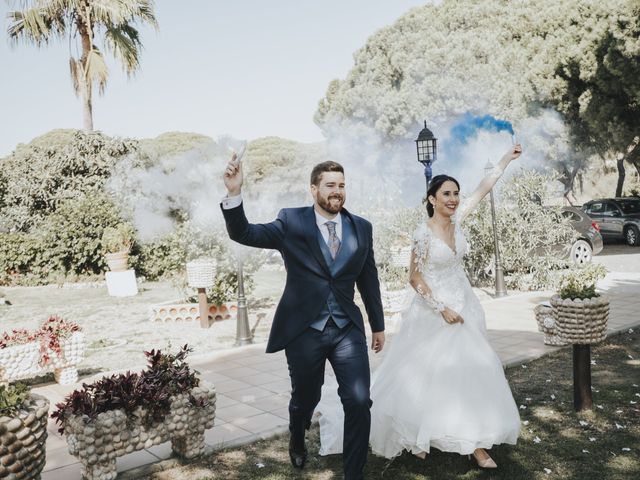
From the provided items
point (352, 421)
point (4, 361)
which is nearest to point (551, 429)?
point (352, 421)

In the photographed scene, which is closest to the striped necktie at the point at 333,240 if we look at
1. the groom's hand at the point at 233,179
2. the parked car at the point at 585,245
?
the groom's hand at the point at 233,179

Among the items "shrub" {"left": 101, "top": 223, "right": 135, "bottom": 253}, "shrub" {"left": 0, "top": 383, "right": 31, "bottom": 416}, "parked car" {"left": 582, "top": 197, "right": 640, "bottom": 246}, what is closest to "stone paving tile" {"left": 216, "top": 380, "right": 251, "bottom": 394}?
"shrub" {"left": 0, "top": 383, "right": 31, "bottom": 416}

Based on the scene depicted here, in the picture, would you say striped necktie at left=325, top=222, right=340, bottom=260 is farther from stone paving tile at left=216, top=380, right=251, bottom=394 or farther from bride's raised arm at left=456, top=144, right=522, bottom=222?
stone paving tile at left=216, top=380, right=251, bottom=394

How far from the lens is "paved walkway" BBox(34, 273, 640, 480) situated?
4922mm

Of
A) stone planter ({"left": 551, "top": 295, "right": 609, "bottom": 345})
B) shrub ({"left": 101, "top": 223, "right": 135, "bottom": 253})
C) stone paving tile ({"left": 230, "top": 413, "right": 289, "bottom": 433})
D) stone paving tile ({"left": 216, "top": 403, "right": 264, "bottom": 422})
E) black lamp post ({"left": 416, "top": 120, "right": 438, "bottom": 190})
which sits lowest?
stone paving tile ({"left": 216, "top": 403, "right": 264, "bottom": 422})

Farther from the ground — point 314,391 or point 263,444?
point 314,391

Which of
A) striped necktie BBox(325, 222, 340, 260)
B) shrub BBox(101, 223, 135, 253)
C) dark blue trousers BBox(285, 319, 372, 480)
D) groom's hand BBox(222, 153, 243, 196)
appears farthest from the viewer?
shrub BBox(101, 223, 135, 253)

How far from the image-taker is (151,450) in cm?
496

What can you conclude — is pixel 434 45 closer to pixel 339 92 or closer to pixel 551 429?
pixel 339 92

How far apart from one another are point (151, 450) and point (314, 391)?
67.4 inches

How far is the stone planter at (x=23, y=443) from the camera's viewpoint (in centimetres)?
312

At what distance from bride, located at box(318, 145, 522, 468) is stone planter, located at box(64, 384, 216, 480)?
3.28 feet

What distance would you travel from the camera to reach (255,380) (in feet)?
23.6

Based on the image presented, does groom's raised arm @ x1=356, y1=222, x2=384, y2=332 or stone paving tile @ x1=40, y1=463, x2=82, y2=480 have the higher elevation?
groom's raised arm @ x1=356, y1=222, x2=384, y2=332
